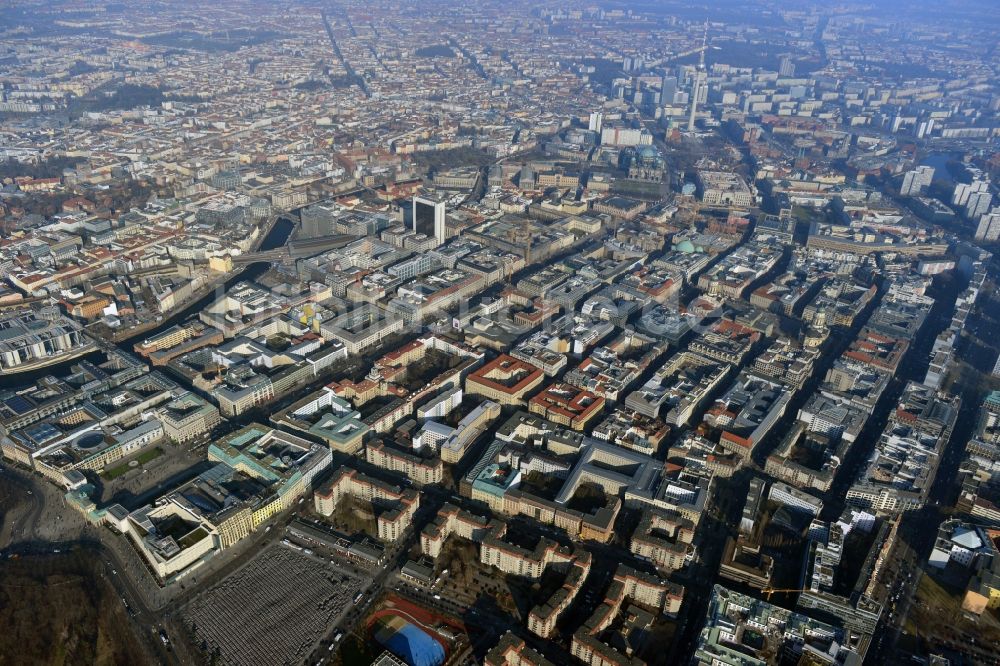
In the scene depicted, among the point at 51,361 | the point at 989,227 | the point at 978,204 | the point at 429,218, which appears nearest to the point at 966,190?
the point at 978,204

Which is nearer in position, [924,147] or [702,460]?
[702,460]

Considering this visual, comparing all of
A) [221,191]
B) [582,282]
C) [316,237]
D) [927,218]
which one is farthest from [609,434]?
[927,218]

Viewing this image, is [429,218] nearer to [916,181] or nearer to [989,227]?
[989,227]

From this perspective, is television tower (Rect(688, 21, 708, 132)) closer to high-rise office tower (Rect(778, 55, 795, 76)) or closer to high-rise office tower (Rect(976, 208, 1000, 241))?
high-rise office tower (Rect(778, 55, 795, 76))

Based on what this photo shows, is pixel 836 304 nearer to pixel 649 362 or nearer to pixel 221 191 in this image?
pixel 649 362

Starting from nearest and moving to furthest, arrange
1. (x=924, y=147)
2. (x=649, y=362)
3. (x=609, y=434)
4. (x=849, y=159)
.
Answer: (x=609, y=434), (x=649, y=362), (x=849, y=159), (x=924, y=147)

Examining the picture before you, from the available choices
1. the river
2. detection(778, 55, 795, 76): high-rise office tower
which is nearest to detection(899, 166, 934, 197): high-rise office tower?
the river

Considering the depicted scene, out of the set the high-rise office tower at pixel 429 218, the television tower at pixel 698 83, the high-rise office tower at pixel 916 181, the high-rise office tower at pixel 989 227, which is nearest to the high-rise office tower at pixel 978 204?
the high-rise office tower at pixel 989 227
